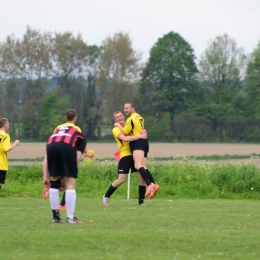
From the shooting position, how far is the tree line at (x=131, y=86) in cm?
8569

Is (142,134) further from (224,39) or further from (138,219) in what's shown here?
(224,39)

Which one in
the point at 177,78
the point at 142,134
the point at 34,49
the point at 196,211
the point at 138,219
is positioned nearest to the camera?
the point at 138,219

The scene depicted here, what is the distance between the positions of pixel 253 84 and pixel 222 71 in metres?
4.97

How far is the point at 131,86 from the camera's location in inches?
3514

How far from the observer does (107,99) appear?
9025cm

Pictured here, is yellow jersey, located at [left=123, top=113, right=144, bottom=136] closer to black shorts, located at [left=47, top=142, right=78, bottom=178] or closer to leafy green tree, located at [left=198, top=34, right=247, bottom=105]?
black shorts, located at [left=47, top=142, right=78, bottom=178]

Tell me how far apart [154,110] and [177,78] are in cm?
546

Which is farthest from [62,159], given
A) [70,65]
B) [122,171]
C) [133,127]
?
[70,65]

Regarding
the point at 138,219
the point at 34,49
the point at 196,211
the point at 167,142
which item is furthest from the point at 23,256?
the point at 167,142

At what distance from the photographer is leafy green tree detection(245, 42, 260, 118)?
9125cm

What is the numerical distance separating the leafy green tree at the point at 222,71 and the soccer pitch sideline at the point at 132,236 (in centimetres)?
8291

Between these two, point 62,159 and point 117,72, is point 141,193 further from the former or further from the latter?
point 117,72

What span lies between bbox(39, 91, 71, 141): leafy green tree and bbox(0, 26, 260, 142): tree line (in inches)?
4.8

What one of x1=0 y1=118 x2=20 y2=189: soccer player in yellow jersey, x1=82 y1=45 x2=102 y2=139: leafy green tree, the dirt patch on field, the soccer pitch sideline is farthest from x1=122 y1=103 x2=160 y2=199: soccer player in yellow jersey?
x1=82 y1=45 x2=102 y2=139: leafy green tree
